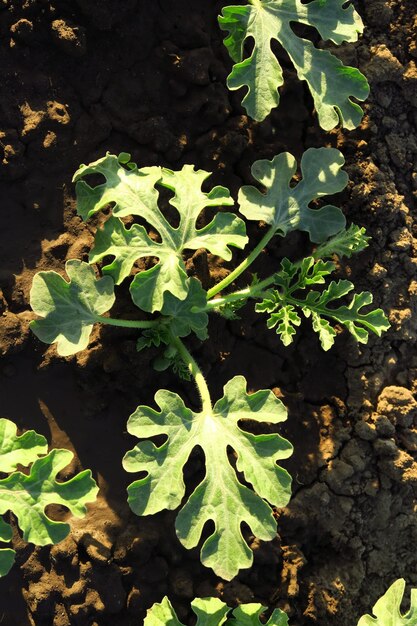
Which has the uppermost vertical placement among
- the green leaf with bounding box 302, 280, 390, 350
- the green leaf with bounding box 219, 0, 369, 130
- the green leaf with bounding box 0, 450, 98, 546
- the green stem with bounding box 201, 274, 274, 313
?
the green leaf with bounding box 219, 0, 369, 130

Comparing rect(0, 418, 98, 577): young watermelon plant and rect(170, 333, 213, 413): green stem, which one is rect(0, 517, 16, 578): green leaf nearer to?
rect(0, 418, 98, 577): young watermelon plant

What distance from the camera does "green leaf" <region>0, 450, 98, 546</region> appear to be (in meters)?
3.20

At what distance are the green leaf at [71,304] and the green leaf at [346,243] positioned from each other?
1.14m

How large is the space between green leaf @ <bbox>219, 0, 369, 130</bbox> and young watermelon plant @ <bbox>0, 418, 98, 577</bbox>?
1905mm

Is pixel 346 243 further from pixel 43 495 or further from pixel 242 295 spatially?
pixel 43 495

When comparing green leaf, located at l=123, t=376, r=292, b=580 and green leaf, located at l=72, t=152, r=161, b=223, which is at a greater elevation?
green leaf, located at l=72, t=152, r=161, b=223

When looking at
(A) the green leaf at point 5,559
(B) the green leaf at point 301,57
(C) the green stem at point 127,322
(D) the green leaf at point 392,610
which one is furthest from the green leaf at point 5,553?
(B) the green leaf at point 301,57

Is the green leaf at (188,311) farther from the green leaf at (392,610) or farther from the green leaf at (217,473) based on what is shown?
the green leaf at (392,610)

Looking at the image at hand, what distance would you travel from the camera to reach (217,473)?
3.34 meters

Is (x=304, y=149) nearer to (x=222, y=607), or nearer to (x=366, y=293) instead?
→ (x=366, y=293)

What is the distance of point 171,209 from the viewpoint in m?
3.84

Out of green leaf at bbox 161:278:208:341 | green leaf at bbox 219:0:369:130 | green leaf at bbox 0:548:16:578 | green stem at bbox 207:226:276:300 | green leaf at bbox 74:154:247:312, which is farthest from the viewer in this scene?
green stem at bbox 207:226:276:300

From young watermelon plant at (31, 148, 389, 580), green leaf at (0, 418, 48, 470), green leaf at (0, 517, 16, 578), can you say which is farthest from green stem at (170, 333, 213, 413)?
green leaf at (0, 517, 16, 578)

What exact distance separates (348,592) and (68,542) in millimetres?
1478
